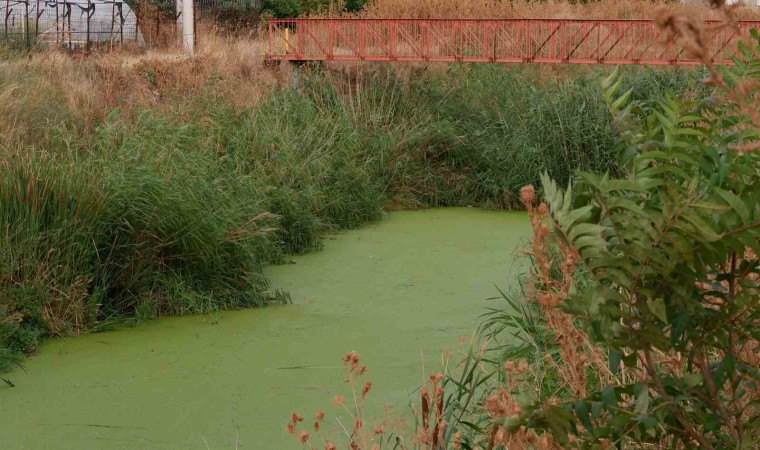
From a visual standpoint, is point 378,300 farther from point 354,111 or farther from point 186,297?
point 354,111

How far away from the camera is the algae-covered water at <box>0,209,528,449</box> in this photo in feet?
14.8

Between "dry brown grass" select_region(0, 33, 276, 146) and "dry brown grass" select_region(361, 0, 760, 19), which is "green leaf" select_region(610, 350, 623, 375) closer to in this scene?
"dry brown grass" select_region(0, 33, 276, 146)

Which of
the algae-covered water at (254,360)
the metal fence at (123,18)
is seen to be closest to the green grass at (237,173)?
the algae-covered water at (254,360)

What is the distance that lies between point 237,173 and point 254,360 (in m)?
3.03

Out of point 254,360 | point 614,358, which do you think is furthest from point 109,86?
point 614,358

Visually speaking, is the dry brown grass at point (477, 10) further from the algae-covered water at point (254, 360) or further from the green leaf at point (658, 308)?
the green leaf at point (658, 308)

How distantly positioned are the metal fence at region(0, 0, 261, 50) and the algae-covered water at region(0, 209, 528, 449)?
12620mm

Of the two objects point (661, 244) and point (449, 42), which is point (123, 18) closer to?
point (449, 42)

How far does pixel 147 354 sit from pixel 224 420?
1127 mm

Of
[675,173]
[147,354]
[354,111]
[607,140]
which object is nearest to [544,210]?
[675,173]

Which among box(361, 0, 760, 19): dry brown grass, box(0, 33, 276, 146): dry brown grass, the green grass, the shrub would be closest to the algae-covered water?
the green grass

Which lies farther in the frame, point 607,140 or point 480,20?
point 480,20

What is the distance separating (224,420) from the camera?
4.61 metres

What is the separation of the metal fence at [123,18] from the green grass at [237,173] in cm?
892
